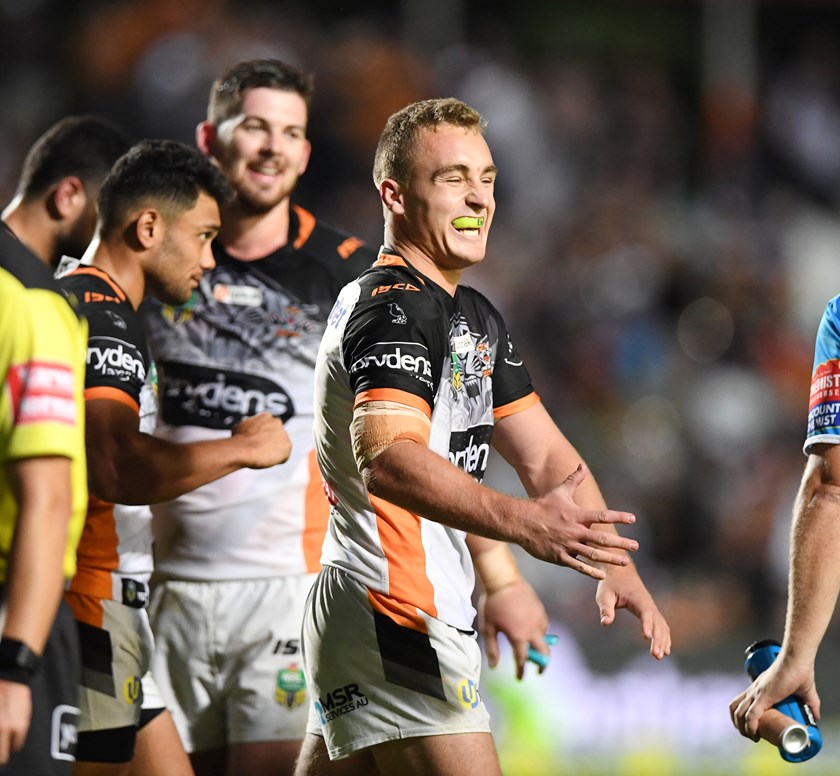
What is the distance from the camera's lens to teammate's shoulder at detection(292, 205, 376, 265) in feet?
18.0

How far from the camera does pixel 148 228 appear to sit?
4691 mm

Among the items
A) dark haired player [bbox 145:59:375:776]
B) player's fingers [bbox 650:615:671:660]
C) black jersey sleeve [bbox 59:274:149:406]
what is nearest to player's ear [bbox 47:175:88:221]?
dark haired player [bbox 145:59:375:776]

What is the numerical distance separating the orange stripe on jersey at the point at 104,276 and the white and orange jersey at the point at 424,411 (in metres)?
0.83

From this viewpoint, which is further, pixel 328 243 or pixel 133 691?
pixel 328 243

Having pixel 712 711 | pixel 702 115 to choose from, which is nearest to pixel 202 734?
pixel 712 711

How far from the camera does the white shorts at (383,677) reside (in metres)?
3.90

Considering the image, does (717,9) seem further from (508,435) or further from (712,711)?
(508,435)

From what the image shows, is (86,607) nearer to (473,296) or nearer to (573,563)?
(473,296)

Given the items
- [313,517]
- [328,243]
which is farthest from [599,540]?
[328,243]

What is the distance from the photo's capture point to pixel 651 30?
1525cm

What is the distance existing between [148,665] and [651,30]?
39.6ft

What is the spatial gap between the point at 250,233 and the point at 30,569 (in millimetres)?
2638

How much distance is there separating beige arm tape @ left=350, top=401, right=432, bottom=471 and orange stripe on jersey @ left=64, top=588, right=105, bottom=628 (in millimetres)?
1294

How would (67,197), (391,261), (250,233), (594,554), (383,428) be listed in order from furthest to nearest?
(250,233) → (67,197) → (391,261) → (383,428) → (594,554)
